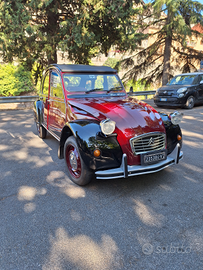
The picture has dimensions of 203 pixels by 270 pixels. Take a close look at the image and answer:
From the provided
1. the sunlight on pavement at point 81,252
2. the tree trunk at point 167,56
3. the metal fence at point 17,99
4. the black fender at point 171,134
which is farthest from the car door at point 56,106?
the tree trunk at point 167,56

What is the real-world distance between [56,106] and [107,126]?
198cm

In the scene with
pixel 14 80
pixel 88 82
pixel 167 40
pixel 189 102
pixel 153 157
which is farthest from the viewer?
pixel 167 40

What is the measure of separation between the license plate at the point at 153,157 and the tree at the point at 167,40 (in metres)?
13.8

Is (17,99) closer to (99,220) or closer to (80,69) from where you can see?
(80,69)

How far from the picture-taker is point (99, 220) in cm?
277

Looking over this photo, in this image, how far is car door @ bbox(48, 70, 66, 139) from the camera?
4.54m

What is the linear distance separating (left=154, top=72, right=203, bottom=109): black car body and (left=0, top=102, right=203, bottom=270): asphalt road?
7001 mm

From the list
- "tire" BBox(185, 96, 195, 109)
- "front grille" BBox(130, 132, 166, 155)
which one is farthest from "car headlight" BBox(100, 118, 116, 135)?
"tire" BBox(185, 96, 195, 109)

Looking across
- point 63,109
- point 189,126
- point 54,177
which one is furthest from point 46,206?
point 189,126

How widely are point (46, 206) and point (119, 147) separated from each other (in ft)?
4.37

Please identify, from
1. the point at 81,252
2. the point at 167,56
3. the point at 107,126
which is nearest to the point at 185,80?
the point at 167,56

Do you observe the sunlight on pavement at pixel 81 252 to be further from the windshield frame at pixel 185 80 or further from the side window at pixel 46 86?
the windshield frame at pixel 185 80

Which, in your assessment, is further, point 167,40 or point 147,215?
point 167,40

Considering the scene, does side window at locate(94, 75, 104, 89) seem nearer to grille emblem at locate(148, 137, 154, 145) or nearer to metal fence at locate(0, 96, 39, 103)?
grille emblem at locate(148, 137, 154, 145)
